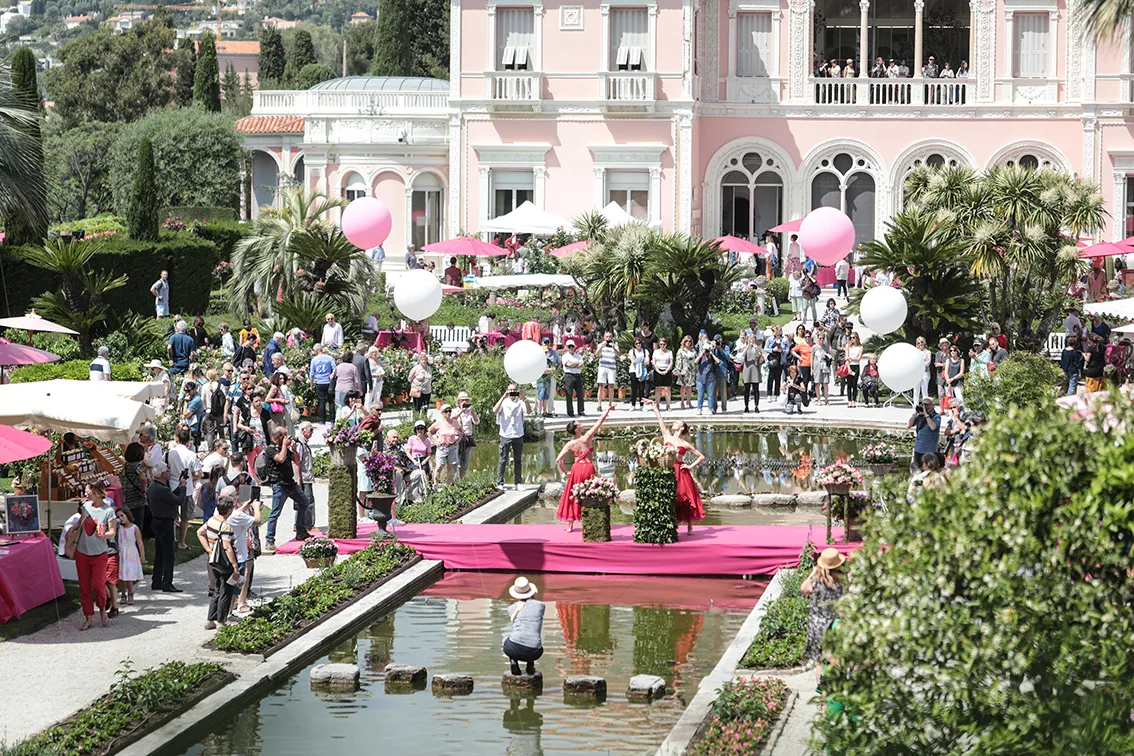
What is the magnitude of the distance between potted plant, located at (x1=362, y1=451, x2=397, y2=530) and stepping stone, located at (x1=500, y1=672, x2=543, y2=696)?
447cm

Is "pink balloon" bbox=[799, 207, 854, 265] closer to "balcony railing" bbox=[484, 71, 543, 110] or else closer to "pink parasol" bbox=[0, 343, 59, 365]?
"pink parasol" bbox=[0, 343, 59, 365]

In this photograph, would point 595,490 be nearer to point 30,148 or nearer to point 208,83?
point 30,148

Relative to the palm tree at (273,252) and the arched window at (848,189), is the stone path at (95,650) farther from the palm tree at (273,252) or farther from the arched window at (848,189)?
the arched window at (848,189)

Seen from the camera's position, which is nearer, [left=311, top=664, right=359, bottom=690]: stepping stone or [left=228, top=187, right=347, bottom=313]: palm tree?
[left=311, top=664, right=359, bottom=690]: stepping stone

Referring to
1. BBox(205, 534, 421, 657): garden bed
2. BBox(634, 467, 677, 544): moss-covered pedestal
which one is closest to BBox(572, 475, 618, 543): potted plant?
BBox(634, 467, 677, 544): moss-covered pedestal

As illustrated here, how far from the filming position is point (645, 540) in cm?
1653

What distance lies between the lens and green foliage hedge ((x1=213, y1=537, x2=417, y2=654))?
13.3m

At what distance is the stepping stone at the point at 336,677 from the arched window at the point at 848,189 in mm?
30095

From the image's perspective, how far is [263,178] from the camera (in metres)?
57.5

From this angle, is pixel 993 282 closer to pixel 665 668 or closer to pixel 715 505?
pixel 715 505

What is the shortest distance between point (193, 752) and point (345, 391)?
12850mm

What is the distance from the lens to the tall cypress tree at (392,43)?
60.2 m

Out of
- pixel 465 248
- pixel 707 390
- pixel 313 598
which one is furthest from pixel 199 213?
pixel 313 598

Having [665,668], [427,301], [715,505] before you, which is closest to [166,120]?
[427,301]
